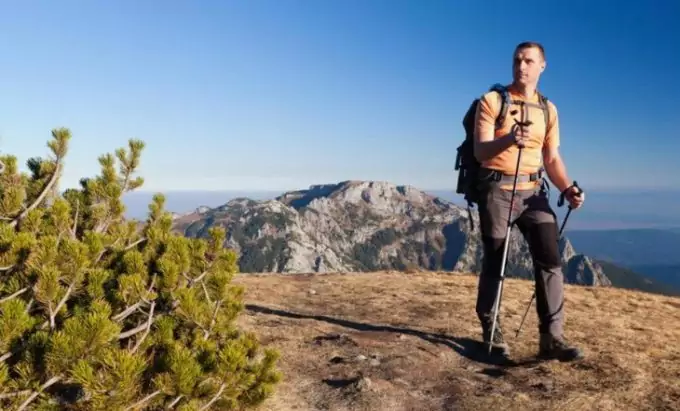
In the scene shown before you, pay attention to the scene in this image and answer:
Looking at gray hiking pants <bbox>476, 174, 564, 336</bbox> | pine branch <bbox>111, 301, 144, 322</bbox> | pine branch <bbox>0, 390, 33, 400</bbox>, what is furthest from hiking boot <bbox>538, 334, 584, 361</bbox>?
pine branch <bbox>0, 390, 33, 400</bbox>

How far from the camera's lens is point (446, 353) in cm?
843

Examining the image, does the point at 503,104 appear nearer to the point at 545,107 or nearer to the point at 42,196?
the point at 545,107

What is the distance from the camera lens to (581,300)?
13805mm

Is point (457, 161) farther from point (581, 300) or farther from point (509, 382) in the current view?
point (581, 300)

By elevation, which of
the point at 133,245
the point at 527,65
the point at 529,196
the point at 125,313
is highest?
the point at 527,65

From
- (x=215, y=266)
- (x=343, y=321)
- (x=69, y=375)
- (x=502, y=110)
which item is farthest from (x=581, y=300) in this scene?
(x=69, y=375)

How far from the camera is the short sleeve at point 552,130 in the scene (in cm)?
812

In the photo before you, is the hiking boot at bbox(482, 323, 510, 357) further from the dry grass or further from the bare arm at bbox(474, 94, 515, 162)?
the bare arm at bbox(474, 94, 515, 162)

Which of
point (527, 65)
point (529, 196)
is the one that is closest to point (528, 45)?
point (527, 65)

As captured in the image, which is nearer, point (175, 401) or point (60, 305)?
point (60, 305)

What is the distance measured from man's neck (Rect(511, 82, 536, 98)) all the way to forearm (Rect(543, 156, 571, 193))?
125cm

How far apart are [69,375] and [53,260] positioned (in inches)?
43.5

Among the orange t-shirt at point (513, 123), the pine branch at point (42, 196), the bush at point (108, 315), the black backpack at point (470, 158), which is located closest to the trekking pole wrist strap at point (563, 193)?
the orange t-shirt at point (513, 123)

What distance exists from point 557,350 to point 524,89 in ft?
14.2
